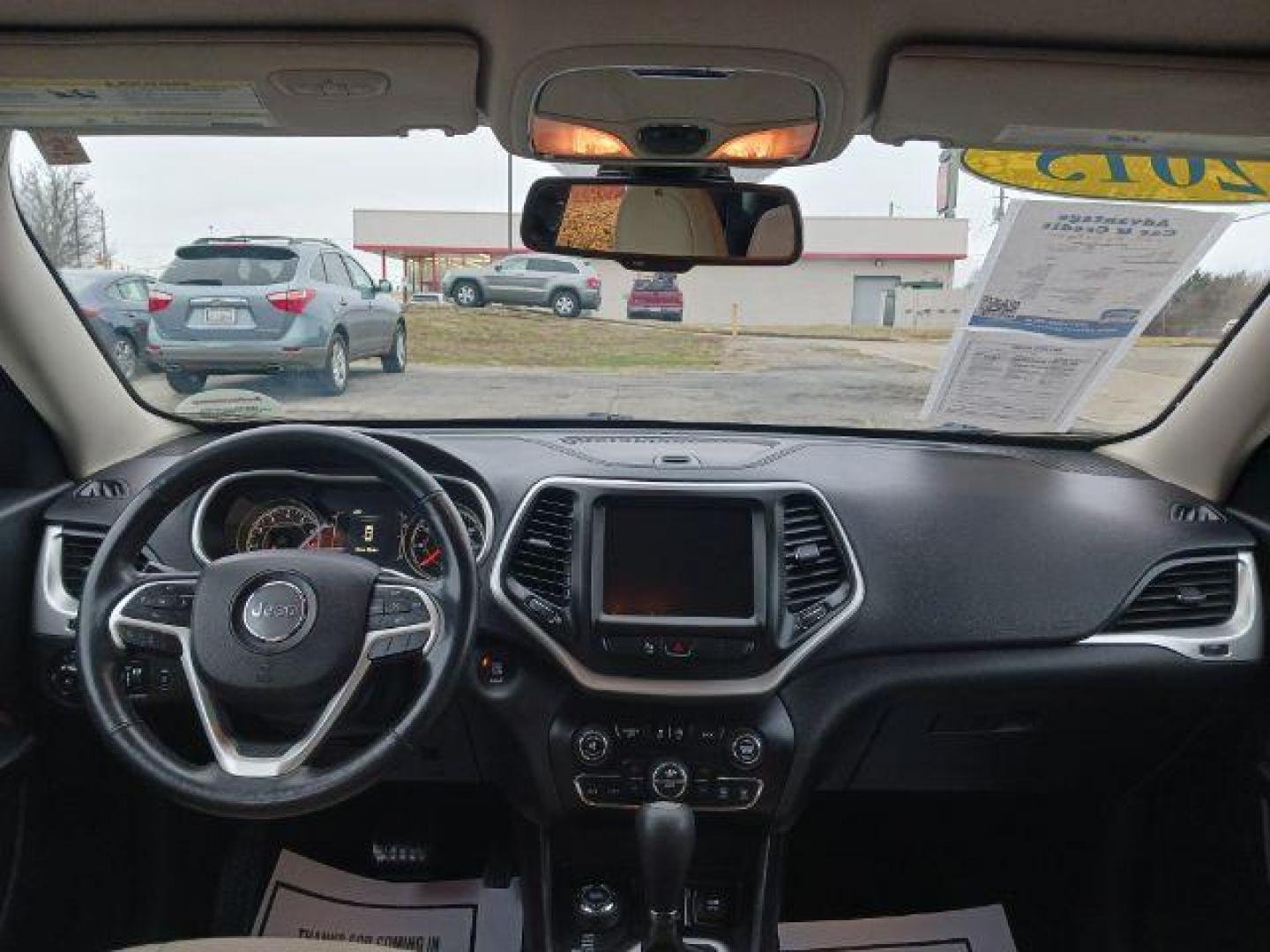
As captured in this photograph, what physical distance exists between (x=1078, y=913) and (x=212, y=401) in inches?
112

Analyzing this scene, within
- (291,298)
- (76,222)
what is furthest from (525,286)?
(76,222)

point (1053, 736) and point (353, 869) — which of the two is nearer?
point (1053, 736)

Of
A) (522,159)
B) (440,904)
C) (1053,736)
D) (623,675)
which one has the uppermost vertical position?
(522,159)

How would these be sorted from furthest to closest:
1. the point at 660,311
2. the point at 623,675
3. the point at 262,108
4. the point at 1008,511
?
the point at 660,311 < the point at 1008,511 < the point at 623,675 < the point at 262,108

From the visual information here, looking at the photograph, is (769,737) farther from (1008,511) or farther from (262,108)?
(262,108)

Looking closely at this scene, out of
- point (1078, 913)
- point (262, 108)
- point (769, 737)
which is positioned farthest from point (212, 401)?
point (1078, 913)

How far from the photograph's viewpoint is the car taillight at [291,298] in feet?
10.4

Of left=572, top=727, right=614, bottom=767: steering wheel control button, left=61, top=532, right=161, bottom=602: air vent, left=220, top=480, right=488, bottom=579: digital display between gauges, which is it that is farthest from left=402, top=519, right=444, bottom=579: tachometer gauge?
left=61, top=532, right=161, bottom=602: air vent

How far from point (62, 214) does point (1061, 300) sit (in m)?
2.63

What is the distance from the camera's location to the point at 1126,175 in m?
2.73

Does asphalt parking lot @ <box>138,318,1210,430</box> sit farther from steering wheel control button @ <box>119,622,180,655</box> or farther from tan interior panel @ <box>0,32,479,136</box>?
steering wheel control button @ <box>119,622,180,655</box>

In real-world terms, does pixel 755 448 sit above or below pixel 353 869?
above

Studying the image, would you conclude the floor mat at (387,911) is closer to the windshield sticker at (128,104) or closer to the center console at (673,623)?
the center console at (673,623)

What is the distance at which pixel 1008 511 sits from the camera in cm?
280
